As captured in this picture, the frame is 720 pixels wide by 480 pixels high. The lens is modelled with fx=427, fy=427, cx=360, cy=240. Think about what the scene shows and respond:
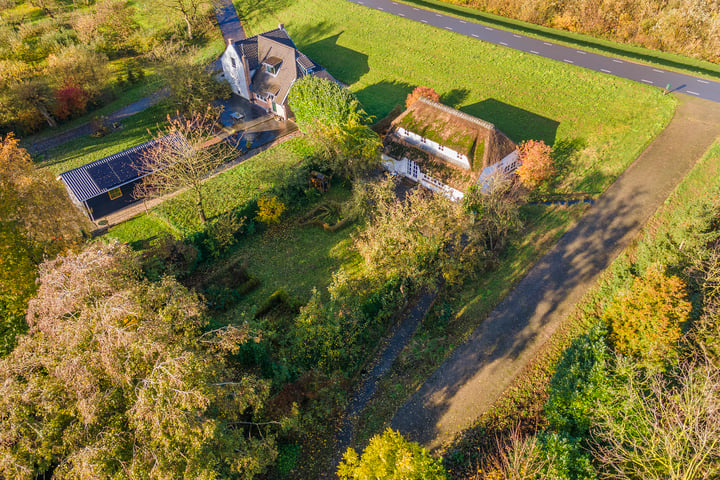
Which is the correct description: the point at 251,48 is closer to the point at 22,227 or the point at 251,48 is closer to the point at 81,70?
the point at 81,70

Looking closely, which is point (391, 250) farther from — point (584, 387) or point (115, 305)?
point (115, 305)

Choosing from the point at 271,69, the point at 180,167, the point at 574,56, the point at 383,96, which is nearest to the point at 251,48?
the point at 271,69

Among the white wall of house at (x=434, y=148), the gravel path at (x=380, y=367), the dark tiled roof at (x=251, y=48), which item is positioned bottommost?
the gravel path at (x=380, y=367)

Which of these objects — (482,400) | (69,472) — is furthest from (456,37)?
(69,472)

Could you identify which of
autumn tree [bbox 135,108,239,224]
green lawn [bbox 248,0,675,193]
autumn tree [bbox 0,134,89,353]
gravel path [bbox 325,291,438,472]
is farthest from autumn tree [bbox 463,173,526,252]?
autumn tree [bbox 0,134,89,353]

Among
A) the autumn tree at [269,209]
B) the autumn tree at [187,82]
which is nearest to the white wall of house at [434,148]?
the autumn tree at [269,209]

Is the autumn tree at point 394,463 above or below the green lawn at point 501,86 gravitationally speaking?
below

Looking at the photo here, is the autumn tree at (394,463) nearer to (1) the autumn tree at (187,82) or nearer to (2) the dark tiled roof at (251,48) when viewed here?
(1) the autumn tree at (187,82)
